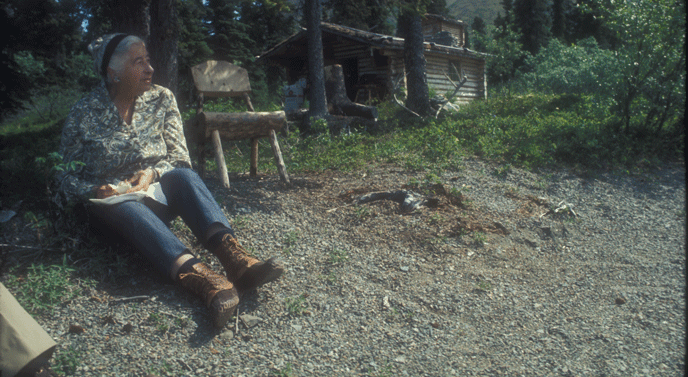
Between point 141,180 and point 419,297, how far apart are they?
2169 millimetres

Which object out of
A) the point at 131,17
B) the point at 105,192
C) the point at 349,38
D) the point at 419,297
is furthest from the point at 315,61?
the point at 419,297

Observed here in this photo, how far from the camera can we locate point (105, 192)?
2.82 metres

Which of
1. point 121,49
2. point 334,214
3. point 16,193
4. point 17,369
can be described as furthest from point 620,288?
point 16,193

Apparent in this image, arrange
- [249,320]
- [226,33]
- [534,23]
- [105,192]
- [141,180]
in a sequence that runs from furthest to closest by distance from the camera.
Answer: [534,23] → [226,33] → [141,180] → [105,192] → [249,320]

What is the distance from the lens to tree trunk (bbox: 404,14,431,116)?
408 inches

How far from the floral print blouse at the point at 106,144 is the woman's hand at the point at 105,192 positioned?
0.10 m

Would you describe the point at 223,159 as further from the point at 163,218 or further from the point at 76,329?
the point at 76,329

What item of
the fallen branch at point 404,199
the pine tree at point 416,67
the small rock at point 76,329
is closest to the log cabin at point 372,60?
the pine tree at point 416,67

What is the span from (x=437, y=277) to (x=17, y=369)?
2680mm

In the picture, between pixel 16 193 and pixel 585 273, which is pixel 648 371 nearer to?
pixel 585 273

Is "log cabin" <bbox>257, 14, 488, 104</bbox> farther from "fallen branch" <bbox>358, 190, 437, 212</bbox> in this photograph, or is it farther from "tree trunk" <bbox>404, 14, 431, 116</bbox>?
"fallen branch" <bbox>358, 190, 437, 212</bbox>

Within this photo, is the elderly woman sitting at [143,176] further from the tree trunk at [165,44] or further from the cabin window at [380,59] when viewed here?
the cabin window at [380,59]

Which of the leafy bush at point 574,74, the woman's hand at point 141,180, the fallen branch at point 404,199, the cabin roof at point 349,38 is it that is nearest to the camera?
the woman's hand at point 141,180

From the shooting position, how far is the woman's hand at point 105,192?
281cm
